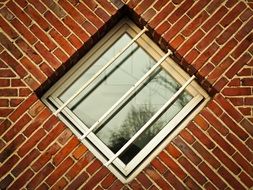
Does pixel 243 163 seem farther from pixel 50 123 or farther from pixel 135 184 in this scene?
pixel 50 123

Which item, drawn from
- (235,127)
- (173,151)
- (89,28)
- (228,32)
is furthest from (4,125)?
(228,32)

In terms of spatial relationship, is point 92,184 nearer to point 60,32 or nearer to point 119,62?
point 119,62

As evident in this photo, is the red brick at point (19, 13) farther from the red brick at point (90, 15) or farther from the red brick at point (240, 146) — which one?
the red brick at point (240, 146)

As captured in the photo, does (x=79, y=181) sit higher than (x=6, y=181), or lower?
lower

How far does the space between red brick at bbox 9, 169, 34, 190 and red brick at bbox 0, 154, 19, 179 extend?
105 millimetres

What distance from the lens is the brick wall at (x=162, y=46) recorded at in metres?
2.32

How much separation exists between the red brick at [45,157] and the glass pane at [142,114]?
36 centimetres

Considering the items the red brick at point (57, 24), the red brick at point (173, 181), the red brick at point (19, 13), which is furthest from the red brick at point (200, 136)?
the red brick at point (19, 13)

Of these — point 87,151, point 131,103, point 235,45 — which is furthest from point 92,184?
point 235,45

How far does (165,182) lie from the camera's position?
2.31 meters

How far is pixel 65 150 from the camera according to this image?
2365 mm

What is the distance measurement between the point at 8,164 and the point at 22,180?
16 cm

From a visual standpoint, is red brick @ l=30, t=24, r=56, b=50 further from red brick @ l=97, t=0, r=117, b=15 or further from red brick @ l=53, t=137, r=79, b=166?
red brick @ l=53, t=137, r=79, b=166

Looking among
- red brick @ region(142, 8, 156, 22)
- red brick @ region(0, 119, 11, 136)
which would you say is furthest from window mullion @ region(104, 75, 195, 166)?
red brick @ region(0, 119, 11, 136)
